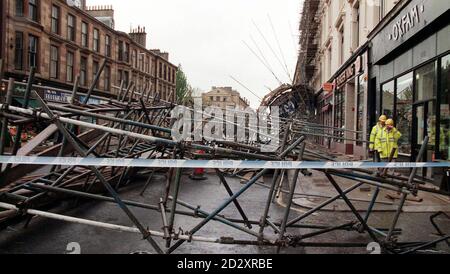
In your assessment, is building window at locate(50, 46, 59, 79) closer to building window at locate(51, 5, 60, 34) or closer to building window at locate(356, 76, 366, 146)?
building window at locate(51, 5, 60, 34)

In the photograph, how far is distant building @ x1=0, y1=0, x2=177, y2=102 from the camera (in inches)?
879

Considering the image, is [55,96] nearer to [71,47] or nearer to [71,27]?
[71,47]

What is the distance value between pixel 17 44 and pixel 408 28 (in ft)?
72.6

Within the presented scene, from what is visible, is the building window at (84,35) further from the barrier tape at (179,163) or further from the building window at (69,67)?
the barrier tape at (179,163)

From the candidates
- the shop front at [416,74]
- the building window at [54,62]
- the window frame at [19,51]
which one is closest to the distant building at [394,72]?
the shop front at [416,74]

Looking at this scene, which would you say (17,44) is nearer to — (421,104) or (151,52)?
(151,52)

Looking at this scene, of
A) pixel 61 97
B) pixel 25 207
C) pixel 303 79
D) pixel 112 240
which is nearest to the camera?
pixel 25 207

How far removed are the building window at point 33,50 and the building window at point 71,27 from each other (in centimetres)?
442

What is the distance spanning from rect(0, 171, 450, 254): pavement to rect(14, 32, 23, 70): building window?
1848cm

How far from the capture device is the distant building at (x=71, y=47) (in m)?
22.3

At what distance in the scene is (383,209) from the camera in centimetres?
695

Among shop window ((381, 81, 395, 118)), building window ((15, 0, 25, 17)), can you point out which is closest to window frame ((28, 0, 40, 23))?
building window ((15, 0, 25, 17))

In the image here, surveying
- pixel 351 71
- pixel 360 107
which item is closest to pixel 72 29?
pixel 351 71
